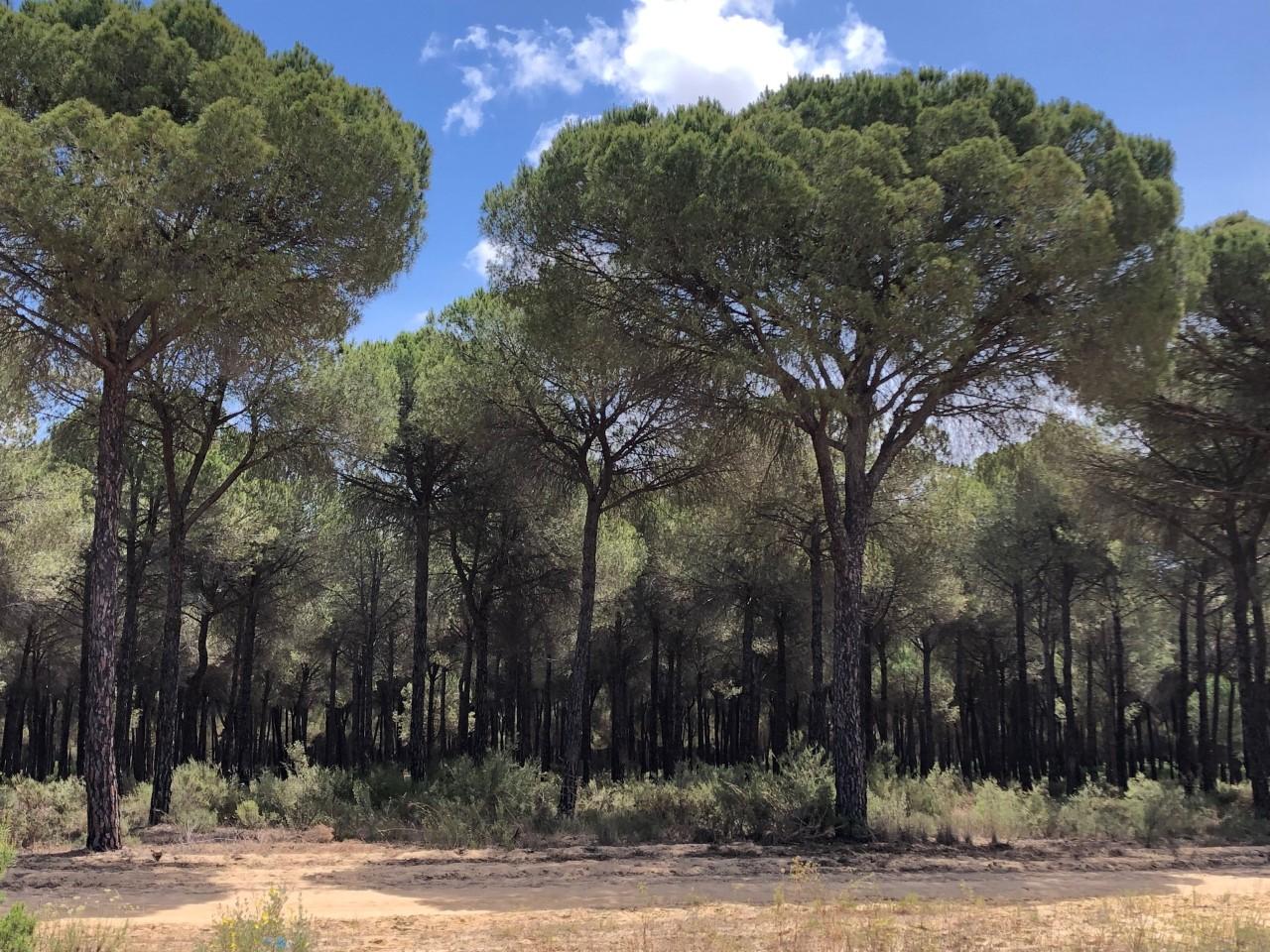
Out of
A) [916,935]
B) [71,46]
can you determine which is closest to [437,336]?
[71,46]

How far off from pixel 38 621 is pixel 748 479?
20917 mm

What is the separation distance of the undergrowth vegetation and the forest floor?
1012mm

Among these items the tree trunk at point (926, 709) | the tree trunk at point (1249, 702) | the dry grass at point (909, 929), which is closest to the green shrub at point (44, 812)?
the dry grass at point (909, 929)

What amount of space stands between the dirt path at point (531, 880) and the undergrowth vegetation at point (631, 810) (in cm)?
113

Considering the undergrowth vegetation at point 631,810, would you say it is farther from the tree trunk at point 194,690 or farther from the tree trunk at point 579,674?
the tree trunk at point 194,690

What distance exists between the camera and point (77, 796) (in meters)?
15.4

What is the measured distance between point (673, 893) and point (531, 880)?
5.19 feet

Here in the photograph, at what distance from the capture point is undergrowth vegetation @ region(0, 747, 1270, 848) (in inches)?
468

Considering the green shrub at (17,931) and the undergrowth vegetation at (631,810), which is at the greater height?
the green shrub at (17,931)

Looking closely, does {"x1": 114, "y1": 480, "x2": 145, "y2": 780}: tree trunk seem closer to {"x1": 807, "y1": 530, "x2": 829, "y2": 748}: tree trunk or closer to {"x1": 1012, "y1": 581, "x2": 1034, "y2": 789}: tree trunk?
{"x1": 807, "y1": 530, "x2": 829, "y2": 748}: tree trunk

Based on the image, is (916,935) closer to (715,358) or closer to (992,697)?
(715,358)

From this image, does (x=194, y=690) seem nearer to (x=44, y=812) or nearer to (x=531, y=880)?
(x=44, y=812)

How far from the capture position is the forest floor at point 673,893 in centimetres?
589

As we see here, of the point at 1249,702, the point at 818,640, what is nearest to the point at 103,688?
the point at 818,640
